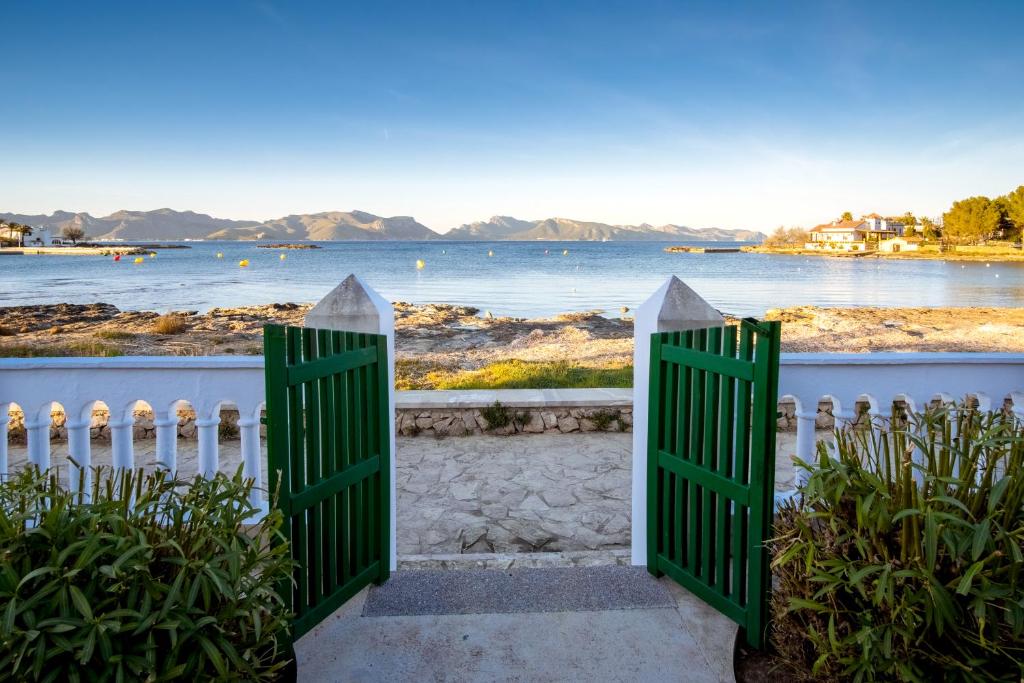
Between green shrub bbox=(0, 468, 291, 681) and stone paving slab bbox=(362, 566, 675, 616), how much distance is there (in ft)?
3.88

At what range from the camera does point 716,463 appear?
2814 mm

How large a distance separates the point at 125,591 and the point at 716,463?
2206 mm

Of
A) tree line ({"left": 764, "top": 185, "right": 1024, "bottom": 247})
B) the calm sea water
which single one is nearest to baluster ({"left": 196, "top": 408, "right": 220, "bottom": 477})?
A: the calm sea water

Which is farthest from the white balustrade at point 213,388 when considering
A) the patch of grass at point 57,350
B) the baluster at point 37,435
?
the patch of grass at point 57,350

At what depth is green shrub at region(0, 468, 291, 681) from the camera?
58.7 inches

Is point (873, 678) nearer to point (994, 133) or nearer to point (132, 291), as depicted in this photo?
point (132, 291)

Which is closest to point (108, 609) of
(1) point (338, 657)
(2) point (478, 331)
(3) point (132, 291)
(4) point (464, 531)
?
(1) point (338, 657)

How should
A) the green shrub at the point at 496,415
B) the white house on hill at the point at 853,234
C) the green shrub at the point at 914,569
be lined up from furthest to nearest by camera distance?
the white house on hill at the point at 853,234 < the green shrub at the point at 496,415 < the green shrub at the point at 914,569

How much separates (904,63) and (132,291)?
139 ft

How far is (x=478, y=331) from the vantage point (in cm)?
1647

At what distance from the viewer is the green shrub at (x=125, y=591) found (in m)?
1.49

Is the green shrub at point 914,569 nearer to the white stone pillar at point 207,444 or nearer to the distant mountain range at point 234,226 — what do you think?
the white stone pillar at point 207,444

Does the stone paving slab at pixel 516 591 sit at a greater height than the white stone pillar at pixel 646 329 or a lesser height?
lesser

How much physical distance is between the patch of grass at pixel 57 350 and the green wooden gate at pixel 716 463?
11101mm
